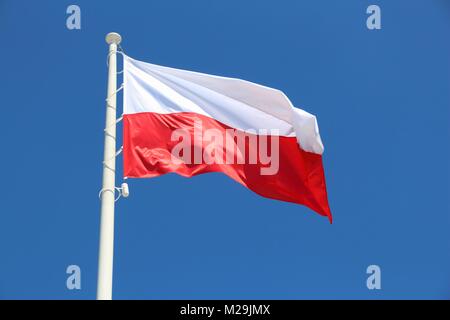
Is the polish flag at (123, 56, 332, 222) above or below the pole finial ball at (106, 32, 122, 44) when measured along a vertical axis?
below

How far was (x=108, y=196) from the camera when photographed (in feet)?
35.8

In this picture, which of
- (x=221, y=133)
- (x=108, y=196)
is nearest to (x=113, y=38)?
(x=221, y=133)

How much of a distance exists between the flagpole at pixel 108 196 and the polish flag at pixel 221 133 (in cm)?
27

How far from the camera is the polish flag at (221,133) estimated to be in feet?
39.4

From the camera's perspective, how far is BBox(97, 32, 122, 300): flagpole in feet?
33.9

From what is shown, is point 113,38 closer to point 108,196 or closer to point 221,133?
point 221,133

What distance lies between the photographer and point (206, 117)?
13.3 m

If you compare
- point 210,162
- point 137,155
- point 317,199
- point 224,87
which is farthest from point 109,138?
point 317,199

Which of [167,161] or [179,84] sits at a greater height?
[179,84]

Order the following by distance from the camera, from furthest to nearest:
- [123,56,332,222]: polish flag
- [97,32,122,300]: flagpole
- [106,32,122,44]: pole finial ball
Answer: [106,32,122,44]: pole finial ball
[123,56,332,222]: polish flag
[97,32,122,300]: flagpole

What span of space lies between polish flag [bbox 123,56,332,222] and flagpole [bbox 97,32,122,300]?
10.6 inches

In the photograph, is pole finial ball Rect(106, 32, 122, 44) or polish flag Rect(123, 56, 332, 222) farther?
pole finial ball Rect(106, 32, 122, 44)

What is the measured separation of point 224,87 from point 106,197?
387cm

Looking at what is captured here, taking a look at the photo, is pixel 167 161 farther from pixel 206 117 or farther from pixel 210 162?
pixel 206 117
